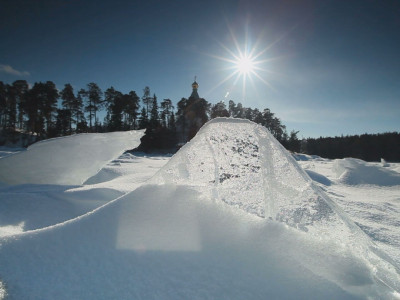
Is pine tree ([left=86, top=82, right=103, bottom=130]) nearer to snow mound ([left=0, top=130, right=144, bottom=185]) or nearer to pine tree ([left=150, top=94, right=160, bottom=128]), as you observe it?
pine tree ([left=150, top=94, right=160, bottom=128])

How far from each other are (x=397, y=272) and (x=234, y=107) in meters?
44.9

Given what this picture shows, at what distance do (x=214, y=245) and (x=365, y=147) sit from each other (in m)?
52.9

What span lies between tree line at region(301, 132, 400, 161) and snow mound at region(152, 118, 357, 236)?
48826mm

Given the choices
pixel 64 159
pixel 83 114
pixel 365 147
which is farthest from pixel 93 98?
pixel 365 147

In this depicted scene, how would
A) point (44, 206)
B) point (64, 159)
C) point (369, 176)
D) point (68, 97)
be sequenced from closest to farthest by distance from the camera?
1. point (44, 206)
2. point (64, 159)
3. point (369, 176)
4. point (68, 97)

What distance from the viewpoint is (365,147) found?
41.3 meters

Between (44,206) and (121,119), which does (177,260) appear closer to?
(44,206)

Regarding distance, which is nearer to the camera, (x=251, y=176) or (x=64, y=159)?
(x=251, y=176)

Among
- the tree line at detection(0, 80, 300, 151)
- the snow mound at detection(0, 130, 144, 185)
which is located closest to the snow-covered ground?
the snow mound at detection(0, 130, 144, 185)

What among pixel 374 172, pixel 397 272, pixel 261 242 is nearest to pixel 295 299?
pixel 261 242

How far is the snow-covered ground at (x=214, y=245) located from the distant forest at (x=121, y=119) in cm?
2458

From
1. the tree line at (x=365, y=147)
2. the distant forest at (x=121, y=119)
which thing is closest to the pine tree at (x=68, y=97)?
the distant forest at (x=121, y=119)

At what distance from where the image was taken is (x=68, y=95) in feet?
92.8

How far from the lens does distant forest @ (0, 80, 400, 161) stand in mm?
25570
